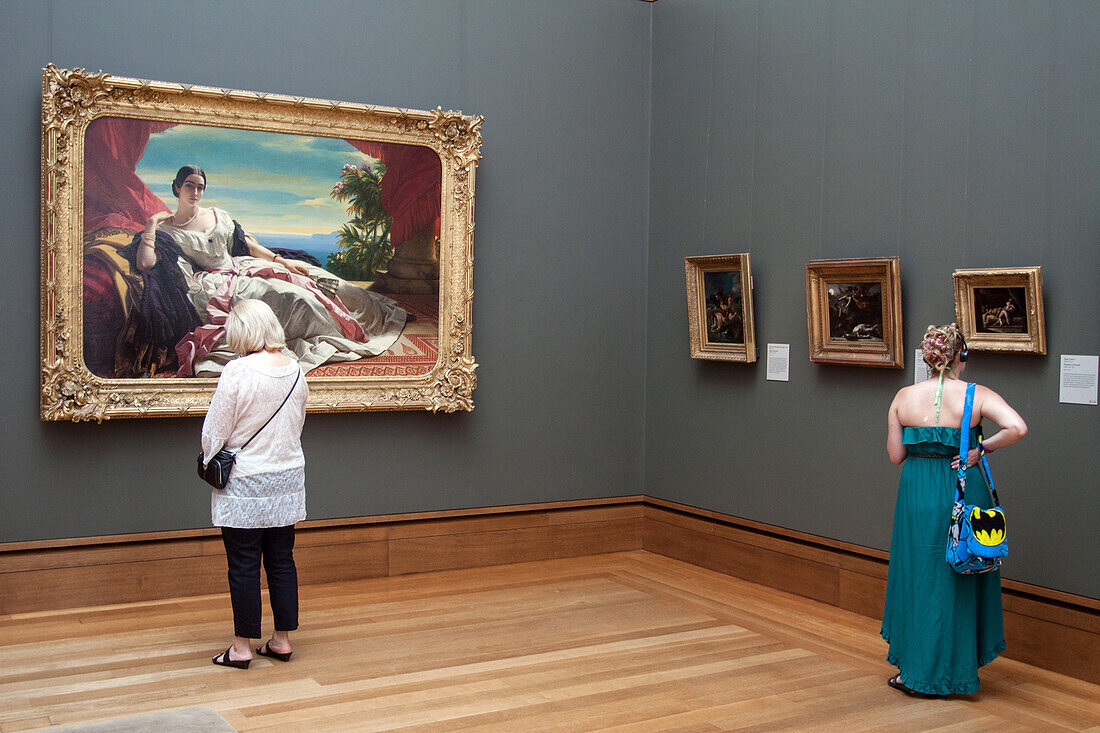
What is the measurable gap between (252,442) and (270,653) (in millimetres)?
1523

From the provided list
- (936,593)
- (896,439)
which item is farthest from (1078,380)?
(936,593)

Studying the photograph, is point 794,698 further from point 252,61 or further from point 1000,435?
point 252,61

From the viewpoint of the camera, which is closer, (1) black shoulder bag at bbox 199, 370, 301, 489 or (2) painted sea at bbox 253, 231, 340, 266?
(1) black shoulder bag at bbox 199, 370, 301, 489

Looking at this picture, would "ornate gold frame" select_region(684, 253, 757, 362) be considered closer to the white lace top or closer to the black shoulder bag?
the white lace top

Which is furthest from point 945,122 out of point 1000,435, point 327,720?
point 327,720

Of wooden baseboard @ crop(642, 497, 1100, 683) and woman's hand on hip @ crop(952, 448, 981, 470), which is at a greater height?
woman's hand on hip @ crop(952, 448, 981, 470)

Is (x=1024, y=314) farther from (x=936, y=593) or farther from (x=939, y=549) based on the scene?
(x=936, y=593)

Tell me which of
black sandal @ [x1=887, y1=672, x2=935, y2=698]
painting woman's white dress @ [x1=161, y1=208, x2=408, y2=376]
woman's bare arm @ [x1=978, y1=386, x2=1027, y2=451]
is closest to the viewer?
woman's bare arm @ [x1=978, y1=386, x2=1027, y2=451]

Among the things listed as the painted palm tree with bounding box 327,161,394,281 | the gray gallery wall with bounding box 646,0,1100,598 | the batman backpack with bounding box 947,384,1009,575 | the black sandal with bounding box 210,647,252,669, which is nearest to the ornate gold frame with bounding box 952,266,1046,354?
the gray gallery wall with bounding box 646,0,1100,598

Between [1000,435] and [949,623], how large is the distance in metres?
1.24

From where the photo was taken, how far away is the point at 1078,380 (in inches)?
280

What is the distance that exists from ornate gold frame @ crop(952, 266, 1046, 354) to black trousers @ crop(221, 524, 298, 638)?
5110 mm

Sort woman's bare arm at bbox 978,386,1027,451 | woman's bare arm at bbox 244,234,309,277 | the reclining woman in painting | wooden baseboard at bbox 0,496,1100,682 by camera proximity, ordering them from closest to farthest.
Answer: woman's bare arm at bbox 978,386,1027,451, wooden baseboard at bbox 0,496,1100,682, the reclining woman in painting, woman's bare arm at bbox 244,234,309,277

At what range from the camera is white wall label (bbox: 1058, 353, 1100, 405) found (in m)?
7.04
